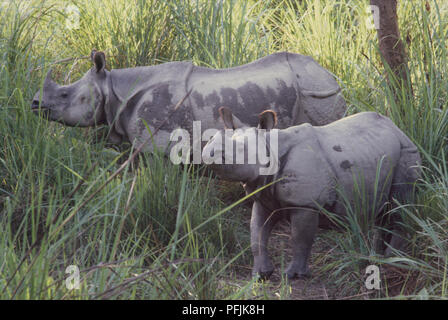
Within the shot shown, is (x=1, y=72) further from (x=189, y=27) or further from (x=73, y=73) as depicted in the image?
(x=189, y=27)

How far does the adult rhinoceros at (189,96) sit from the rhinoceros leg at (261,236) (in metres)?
0.85

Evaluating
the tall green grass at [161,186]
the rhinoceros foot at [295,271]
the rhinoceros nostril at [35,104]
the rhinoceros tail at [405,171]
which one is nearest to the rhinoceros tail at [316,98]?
the tall green grass at [161,186]

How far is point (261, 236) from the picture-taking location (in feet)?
11.4

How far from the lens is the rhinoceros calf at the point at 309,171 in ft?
10.7

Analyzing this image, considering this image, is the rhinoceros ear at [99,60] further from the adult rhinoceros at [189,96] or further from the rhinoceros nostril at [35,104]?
the rhinoceros nostril at [35,104]

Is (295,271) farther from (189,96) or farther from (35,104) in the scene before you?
(35,104)

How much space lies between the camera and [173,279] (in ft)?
8.40

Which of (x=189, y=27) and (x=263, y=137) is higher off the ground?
(x=189, y=27)

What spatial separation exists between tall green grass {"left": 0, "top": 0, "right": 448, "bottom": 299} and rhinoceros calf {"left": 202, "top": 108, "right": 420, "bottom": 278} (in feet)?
0.45

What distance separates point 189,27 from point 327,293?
2735 mm

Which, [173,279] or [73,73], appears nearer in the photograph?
[173,279]

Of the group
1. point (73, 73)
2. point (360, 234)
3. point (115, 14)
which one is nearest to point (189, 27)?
point (115, 14)
